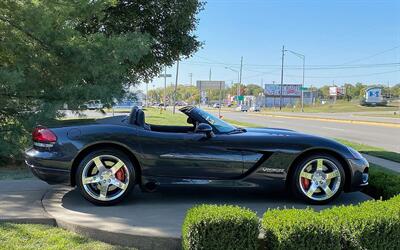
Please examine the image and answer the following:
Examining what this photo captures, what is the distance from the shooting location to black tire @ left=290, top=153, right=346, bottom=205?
5647 mm

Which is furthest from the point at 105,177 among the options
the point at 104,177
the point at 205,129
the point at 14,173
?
the point at 14,173

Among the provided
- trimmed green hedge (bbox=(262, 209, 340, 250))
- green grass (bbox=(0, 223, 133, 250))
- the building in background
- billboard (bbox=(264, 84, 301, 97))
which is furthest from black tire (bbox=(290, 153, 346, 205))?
billboard (bbox=(264, 84, 301, 97))

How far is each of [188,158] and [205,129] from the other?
389mm

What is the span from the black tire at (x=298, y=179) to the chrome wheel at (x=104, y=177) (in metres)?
1.97

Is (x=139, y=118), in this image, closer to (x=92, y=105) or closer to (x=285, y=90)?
(x=92, y=105)

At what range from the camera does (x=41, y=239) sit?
13.9 feet

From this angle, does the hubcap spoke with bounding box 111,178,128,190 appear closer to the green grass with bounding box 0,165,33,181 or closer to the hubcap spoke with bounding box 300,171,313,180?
the hubcap spoke with bounding box 300,171,313,180

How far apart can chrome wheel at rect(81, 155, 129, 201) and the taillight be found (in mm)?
527

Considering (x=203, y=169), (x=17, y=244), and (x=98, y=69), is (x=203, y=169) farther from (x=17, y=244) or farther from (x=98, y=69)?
(x=98, y=69)

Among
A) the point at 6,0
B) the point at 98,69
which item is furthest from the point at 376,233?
the point at 6,0

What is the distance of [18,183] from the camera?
678 cm

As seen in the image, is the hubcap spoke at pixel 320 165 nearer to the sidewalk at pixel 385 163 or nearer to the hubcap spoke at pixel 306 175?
the hubcap spoke at pixel 306 175

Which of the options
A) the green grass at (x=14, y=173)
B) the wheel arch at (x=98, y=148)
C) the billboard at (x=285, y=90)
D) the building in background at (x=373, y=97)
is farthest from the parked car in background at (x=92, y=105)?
the billboard at (x=285, y=90)

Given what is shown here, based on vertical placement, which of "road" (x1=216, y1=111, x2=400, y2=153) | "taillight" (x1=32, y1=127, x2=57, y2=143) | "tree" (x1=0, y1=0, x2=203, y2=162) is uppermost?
"tree" (x1=0, y1=0, x2=203, y2=162)
